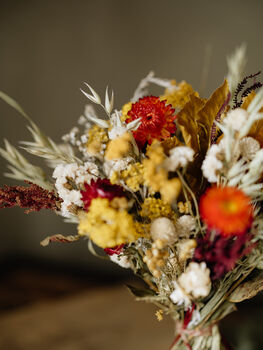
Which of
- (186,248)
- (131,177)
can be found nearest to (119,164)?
(131,177)

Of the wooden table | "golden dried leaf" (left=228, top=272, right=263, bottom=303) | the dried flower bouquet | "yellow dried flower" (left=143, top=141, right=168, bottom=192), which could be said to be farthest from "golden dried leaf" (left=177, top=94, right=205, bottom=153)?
the wooden table

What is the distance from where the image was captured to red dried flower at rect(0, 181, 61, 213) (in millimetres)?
540

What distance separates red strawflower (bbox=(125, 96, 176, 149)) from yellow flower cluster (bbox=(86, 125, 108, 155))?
62 millimetres

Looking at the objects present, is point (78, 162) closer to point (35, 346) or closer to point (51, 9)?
point (35, 346)

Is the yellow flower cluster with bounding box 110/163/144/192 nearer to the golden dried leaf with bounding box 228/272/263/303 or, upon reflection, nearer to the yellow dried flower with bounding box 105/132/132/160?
the yellow dried flower with bounding box 105/132/132/160

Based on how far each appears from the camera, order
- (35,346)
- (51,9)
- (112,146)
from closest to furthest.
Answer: (112,146) < (35,346) < (51,9)

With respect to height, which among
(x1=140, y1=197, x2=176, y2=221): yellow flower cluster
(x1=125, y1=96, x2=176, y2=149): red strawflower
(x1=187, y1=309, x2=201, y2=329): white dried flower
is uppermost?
(x1=125, y1=96, x2=176, y2=149): red strawflower

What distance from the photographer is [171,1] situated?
60.7 inches

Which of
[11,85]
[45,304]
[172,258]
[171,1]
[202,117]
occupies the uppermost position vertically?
[11,85]

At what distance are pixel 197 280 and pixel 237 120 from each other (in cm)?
22

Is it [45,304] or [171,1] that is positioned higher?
[171,1]

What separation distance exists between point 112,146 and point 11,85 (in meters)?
1.45

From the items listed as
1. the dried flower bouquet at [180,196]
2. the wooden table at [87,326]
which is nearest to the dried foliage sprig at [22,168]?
the dried flower bouquet at [180,196]

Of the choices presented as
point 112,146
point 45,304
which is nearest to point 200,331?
point 112,146
